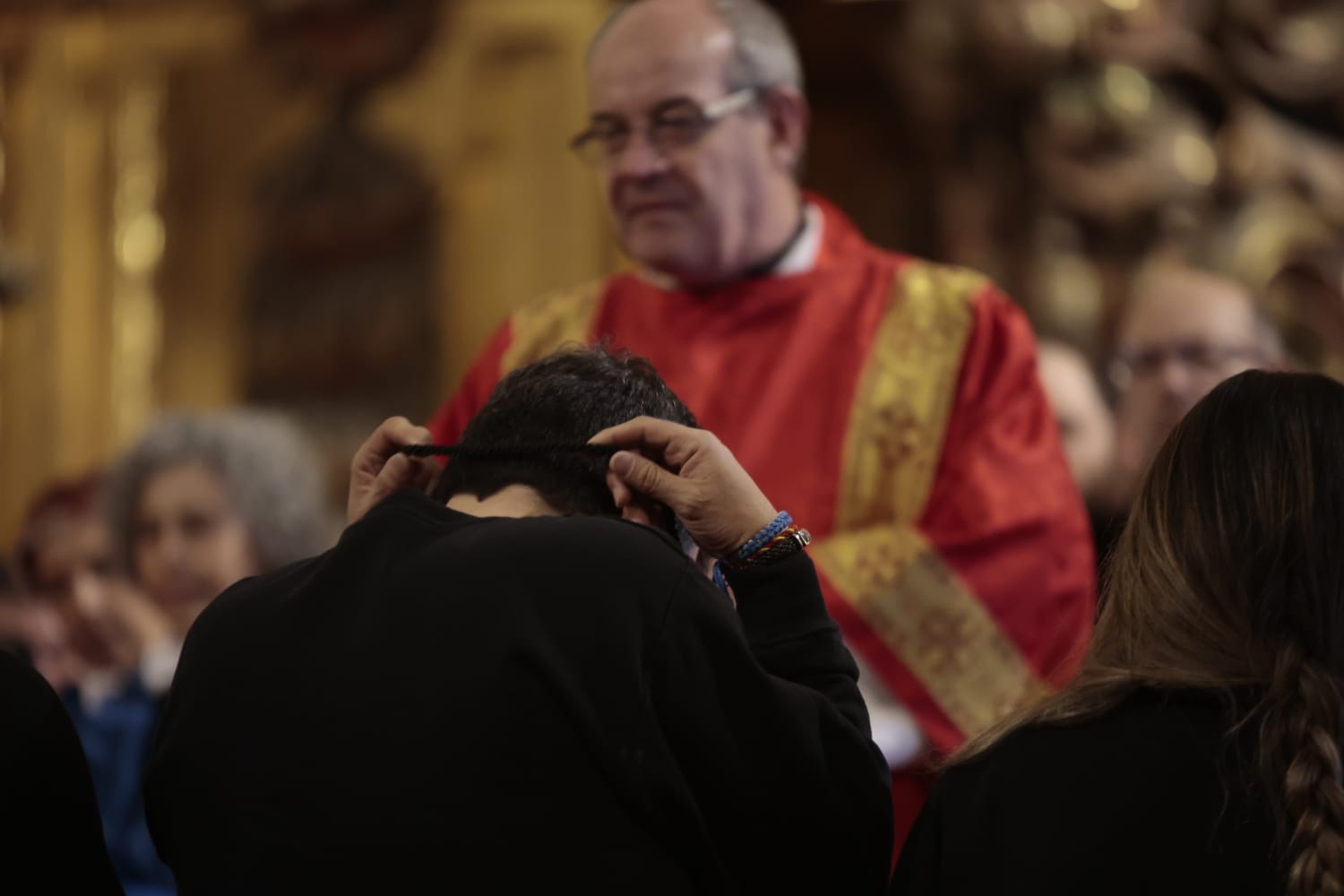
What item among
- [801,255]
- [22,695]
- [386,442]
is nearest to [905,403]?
[801,255]

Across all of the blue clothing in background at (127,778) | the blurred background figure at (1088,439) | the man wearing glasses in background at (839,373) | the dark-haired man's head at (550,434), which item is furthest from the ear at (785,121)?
the blue clothing in background at (127,778)

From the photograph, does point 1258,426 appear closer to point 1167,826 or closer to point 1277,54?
point 1167,826

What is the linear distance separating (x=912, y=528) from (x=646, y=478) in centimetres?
129

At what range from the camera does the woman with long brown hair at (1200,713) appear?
1.65m

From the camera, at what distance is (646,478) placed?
6.10 feet

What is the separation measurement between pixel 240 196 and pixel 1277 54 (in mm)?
3176

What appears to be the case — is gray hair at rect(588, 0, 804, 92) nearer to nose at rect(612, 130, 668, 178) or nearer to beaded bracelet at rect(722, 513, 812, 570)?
nose at rect(612, 130, 668, 178)

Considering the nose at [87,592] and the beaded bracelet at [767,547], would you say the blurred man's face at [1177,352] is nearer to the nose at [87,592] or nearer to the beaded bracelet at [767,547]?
the beaded bracelet at [767,547]

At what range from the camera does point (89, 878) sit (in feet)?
6.81

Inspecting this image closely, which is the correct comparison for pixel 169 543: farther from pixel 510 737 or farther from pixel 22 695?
pixel 510 737

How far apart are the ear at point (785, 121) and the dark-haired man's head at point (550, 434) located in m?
1.41

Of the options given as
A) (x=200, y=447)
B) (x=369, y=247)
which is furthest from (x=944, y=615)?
(x=369, y=247)

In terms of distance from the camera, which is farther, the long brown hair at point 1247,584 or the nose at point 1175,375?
the nose at point 1175,375

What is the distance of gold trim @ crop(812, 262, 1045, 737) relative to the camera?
119 inches
